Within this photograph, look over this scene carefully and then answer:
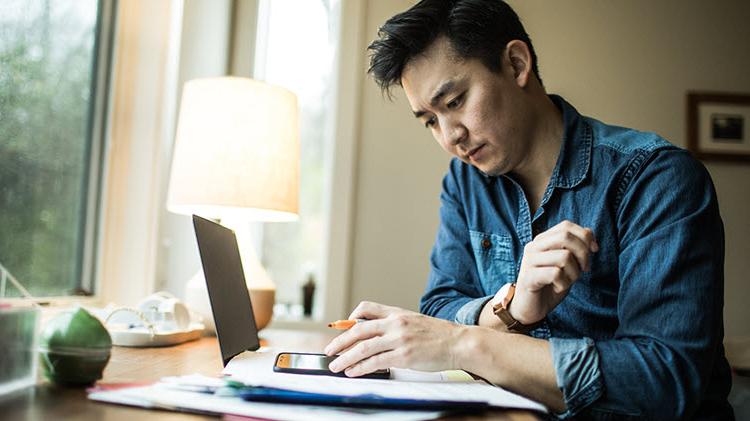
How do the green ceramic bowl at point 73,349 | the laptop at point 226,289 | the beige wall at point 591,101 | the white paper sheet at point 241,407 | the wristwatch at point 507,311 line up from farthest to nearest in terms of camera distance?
the beige wall at point 591,101 → the wristwatch at point 507,311 → the laptop at point 226,289 → the green ceramic bowl at point 73,349 → the white paper sheet at point 241,407

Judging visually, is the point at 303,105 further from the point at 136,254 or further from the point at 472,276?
the point at 472,276

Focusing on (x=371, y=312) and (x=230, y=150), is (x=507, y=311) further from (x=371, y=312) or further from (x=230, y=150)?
(x=230, y=150)

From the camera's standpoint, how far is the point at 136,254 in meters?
1.84

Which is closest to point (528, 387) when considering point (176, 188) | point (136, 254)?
point (176, 188)

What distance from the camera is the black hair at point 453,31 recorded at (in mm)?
1209

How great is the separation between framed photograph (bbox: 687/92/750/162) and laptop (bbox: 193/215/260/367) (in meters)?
2.15

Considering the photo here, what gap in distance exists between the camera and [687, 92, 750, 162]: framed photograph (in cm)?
263

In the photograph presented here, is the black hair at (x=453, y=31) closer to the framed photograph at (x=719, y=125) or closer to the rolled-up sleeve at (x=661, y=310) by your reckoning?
the rolled-up sleeve at (x=661, y=310)

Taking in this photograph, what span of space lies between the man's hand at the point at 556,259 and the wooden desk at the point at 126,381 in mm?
271

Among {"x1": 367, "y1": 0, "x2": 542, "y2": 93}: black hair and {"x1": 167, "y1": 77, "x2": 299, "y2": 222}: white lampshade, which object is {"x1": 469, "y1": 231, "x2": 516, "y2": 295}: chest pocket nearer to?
{"x1": 367, "y1": 0, "x2": 542, "y2": 93}: black hair

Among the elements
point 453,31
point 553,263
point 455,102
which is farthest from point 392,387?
point 453,31

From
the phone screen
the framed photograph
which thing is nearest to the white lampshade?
the phone screen

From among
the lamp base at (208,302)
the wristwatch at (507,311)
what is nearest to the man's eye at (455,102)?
the wristwatch at (507,311)

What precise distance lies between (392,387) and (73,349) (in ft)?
1.19
